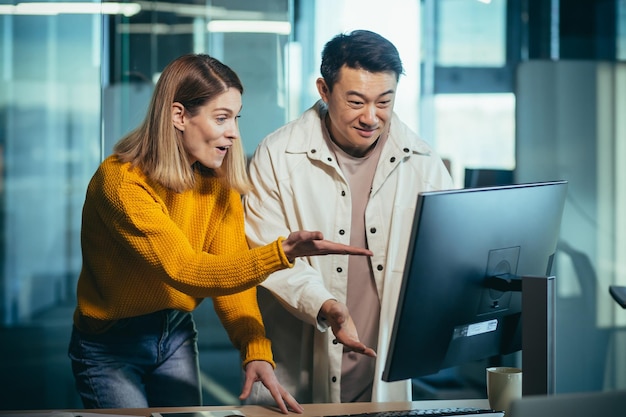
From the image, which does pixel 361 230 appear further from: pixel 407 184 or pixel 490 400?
pixel 490 400

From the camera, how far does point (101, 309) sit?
2.07m

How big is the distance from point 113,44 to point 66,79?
0.27 meters

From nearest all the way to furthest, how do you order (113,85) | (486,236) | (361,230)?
(486,236) → (361,230) → (113,85)

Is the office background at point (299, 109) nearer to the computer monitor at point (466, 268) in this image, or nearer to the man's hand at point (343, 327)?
the man's hand at point (343, 327)

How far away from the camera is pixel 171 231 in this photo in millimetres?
1898

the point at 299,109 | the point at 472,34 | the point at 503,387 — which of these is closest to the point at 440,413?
the point at 503,387

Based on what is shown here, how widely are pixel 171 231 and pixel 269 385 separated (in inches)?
16.5

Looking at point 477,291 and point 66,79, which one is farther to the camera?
point 66,79

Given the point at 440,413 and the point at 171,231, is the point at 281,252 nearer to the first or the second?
the point at 171,231

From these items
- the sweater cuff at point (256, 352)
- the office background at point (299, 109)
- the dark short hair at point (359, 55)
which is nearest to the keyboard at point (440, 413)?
the sweater cuff at point (256, 352)

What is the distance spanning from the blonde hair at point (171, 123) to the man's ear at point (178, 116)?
0.01 metres

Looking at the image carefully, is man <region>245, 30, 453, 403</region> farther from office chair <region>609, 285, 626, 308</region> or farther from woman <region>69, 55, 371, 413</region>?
office chair <region>609, 285, 626, 308</region>

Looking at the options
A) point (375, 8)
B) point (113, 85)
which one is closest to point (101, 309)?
point (113, 85)

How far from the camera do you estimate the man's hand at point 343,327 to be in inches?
74.2
